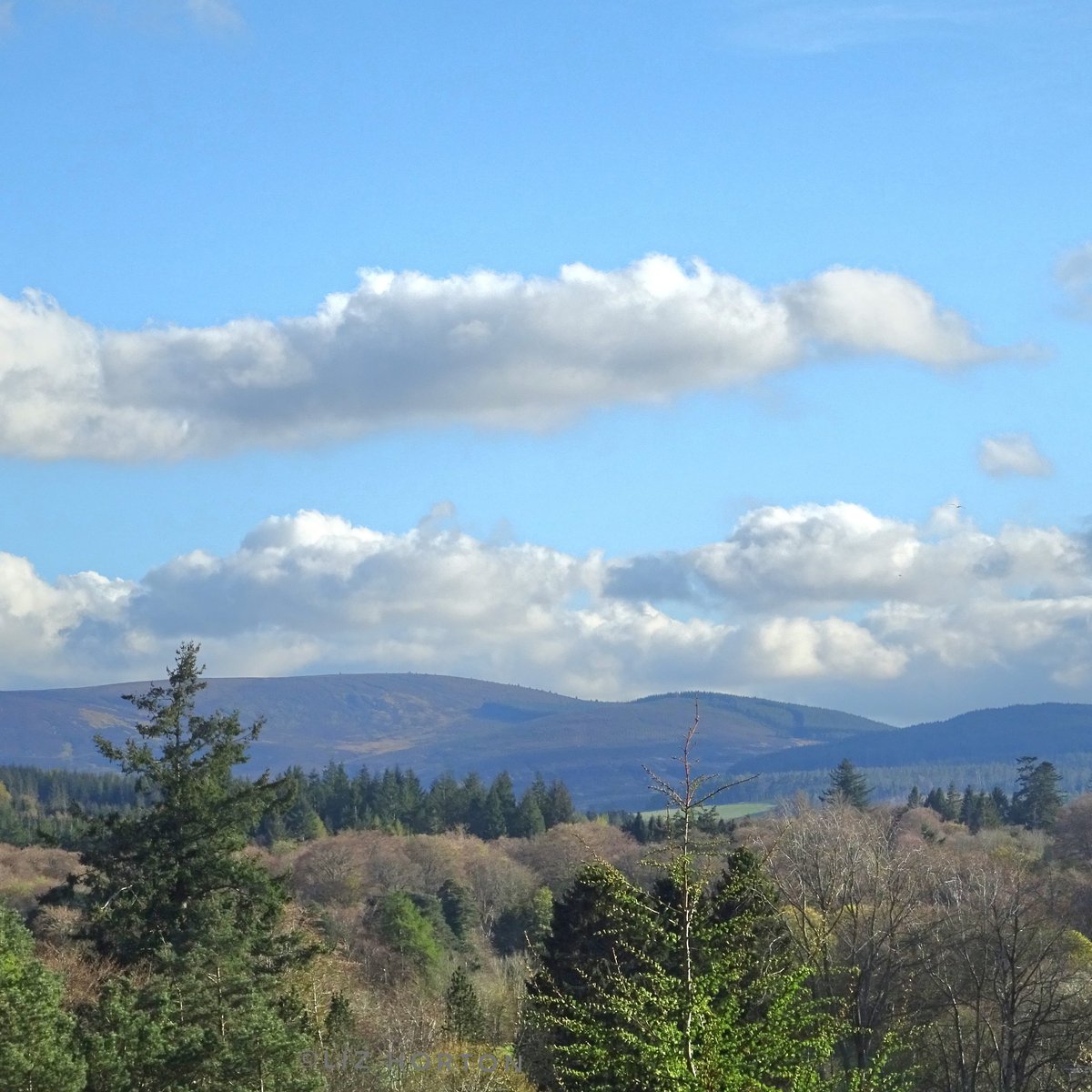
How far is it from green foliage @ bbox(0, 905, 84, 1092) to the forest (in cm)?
5

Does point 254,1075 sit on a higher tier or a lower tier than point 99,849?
lower

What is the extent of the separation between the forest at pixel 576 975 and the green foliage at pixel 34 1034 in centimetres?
5

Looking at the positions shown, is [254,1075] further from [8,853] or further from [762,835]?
[8,853]

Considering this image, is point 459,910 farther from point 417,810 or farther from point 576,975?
point 576,975

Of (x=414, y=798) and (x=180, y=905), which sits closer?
(x=180, y=905)

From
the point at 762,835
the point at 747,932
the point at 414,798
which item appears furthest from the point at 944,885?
the point at 414,798

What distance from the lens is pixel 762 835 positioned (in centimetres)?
8362

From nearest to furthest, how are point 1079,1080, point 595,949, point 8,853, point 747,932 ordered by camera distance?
point 747,932 < point 1079,1080 < point 595,949 < point 8,853

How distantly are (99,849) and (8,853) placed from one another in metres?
79.1

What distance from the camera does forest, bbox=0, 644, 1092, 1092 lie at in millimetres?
17375

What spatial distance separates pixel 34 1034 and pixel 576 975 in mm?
22540

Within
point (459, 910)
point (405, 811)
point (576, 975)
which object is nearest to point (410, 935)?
point (459, 910)

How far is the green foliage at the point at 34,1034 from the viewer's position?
2841 cm

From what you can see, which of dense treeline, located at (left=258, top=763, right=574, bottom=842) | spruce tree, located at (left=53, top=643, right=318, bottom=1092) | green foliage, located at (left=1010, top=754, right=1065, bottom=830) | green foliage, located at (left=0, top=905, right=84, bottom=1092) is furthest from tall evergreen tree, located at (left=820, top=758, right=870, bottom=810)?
green foliage, located at (left=0, top=905, right=84, bottom=1092)
